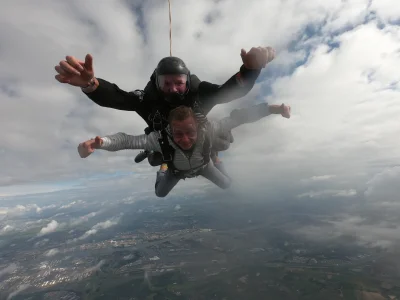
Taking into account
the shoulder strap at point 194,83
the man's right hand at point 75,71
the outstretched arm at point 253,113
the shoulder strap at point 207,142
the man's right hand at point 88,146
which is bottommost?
the man's right hand at point 88,146

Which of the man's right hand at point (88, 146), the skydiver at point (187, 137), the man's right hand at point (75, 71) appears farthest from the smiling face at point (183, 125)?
the man's right hand at point (75, 71)

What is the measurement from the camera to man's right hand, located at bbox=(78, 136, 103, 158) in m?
2.66

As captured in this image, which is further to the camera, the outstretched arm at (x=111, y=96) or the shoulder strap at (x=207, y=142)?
the shoulder strap at (x=207, y=142)

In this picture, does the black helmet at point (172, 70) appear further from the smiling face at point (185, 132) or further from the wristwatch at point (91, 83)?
the wristwatch at point (91, 83)

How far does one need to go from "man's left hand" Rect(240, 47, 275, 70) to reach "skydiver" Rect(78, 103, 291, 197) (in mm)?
873

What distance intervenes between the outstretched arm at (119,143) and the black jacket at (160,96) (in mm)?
296

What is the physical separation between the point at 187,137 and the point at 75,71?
1865 millimetres

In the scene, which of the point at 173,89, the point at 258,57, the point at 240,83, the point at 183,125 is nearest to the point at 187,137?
the point at 183,125

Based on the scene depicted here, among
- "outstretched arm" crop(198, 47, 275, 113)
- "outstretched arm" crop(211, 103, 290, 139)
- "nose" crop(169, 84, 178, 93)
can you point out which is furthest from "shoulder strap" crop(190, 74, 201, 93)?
"outstretched arm" crop(211, 103, 290, 139)

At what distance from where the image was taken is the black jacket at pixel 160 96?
9.68 feet

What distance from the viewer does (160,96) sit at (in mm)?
3727

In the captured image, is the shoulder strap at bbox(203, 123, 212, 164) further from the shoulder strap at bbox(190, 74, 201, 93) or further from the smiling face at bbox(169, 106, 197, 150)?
the shoulder strap at bbox(190, 74, 201, 93)

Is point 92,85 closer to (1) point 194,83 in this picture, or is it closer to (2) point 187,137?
(2) point 187,137

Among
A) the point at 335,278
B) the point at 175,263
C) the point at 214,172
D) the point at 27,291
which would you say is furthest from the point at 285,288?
the point at 27,291
